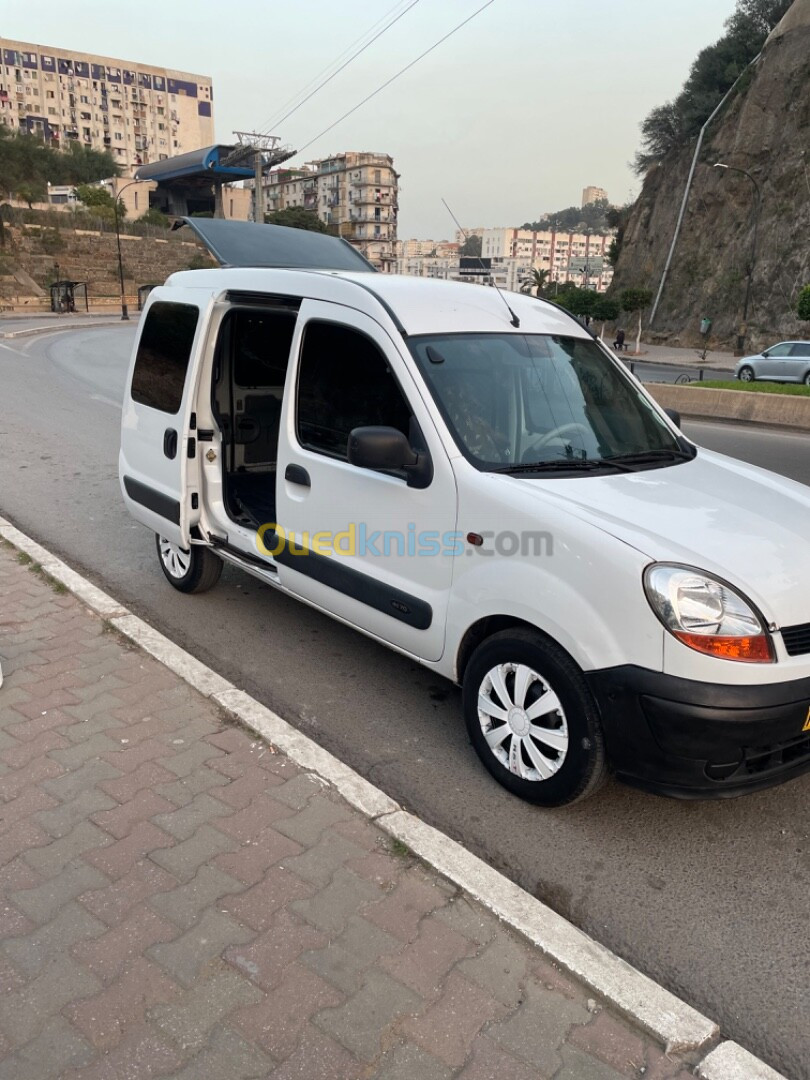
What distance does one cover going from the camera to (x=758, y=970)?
243 cm

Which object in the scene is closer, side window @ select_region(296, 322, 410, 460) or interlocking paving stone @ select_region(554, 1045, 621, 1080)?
interlocking paving stone @ select_region(554, 1045, 621, 1080)

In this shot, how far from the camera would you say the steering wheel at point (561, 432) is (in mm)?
3504

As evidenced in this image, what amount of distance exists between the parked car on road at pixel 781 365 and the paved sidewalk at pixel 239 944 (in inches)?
945

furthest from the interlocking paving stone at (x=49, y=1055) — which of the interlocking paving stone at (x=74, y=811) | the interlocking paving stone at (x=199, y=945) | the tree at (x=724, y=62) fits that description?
the tree at (x=724, y=62)

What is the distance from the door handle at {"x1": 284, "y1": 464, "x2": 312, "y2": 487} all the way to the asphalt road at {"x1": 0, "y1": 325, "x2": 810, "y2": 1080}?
1.03 meters

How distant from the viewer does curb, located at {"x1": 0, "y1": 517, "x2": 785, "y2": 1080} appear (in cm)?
213

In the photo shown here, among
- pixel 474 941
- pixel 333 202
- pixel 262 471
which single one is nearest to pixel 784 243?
pixel 262 471

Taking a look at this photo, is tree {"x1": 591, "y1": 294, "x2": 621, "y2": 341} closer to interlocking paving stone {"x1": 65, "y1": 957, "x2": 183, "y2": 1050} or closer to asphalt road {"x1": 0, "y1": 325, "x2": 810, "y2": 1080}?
asphalt road {"x1": 0, "y1": 325, "x2": 810, "y2": 1080}

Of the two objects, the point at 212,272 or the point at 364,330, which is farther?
the point at 212,272

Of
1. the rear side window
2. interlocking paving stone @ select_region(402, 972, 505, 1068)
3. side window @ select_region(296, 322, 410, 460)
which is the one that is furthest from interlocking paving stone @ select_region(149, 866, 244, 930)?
the rear side window

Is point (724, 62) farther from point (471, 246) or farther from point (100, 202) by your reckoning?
point (100, 202)

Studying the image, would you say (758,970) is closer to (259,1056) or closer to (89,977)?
(259,1056)

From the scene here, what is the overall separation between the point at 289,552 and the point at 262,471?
4.17ft

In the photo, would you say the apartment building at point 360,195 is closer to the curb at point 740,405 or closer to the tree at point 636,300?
the tree at point 636,300
